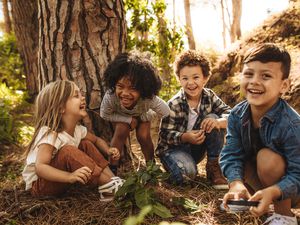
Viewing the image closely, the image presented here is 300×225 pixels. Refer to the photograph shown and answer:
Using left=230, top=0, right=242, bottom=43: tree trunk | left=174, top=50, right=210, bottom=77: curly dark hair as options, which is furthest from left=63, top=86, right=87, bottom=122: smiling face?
left=230, top=0, right=242, bottom=43: tree trunk

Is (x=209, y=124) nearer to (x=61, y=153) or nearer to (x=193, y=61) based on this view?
(x=193, y=61)

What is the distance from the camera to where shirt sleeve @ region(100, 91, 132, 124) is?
322 centimetres

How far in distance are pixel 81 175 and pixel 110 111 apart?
35.2 inches

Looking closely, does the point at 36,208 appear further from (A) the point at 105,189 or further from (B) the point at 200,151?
(B) the point at 200,151

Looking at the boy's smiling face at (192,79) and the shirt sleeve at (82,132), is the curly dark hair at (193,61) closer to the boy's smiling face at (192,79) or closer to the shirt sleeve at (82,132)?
the boy's smiling face at (192,79)

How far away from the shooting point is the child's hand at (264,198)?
200 cm

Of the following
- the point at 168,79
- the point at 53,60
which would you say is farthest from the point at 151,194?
the point at 168,79

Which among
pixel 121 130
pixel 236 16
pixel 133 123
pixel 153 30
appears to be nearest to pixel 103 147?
pixel 121 130

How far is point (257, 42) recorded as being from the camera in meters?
5.68

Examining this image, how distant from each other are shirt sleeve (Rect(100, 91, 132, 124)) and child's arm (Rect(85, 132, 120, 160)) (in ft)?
0.71

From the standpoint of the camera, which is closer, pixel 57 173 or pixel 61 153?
pixel 57 173

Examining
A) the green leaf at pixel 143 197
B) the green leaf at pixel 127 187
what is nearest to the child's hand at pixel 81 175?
the green leaf at pixel 127 187

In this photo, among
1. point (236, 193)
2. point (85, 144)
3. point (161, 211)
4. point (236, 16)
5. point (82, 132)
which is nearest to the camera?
point (236, 193)

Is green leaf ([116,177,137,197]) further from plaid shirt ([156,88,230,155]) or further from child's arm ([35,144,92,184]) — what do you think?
plaid shirt ([156,88,230,155])
